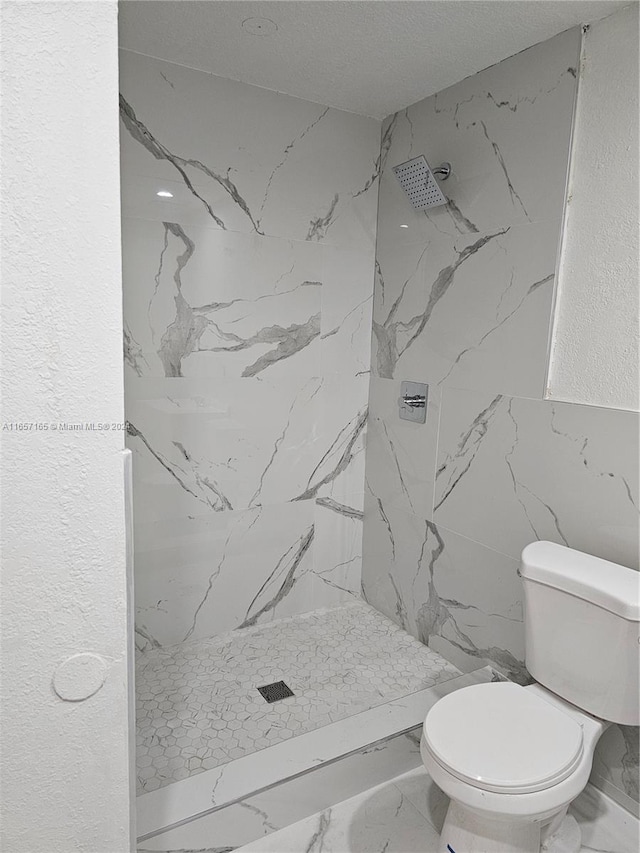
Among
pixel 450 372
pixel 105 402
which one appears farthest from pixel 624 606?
pixel 105 402

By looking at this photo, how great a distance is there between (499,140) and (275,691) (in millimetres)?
2032

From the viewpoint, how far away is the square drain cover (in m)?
2.04

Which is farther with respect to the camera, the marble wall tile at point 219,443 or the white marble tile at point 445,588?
the marble wall tile at point 219,443

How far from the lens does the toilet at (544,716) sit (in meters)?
1.32

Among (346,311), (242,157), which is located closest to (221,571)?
(346,311)

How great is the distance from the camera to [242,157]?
2.20 metres

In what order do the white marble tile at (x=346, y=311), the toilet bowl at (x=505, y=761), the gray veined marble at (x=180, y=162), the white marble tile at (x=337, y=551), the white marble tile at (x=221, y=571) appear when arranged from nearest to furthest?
the toilet bowl at (x=505, y=761), the gray veined marble at (x=180, y=162), the white marble tile at (x=221, y=571), the white marble tile at (x=346, y=311), the white marble tile at (x=337, y=551)

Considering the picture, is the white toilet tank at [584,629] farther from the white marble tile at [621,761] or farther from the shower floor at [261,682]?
the shower floor at [261,682]

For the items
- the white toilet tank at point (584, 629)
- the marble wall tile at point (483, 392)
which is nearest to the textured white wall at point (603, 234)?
the marble wall tile at point (483, 392)

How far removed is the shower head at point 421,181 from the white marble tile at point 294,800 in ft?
5.97

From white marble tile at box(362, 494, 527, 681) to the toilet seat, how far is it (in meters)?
0.43

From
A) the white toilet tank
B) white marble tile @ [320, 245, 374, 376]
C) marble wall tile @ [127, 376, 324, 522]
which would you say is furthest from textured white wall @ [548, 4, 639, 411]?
marble wall tile @ [127, 376, 324, 522]

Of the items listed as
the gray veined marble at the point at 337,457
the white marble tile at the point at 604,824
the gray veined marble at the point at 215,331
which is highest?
the gray veined marble at the point at 215,331

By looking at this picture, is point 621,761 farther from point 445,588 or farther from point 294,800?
point 294,800
